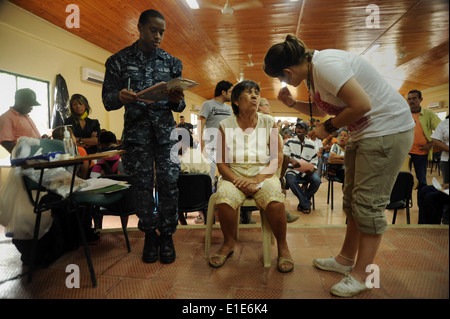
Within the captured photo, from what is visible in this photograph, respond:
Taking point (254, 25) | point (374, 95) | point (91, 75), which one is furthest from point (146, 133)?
point (91, 75)

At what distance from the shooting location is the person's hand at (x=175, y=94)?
1580mm

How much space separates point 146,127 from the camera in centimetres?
176

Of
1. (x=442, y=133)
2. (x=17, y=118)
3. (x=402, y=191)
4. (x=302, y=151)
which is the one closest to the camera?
(x=442, y=133)

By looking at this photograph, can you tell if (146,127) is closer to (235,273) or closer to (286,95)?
(286,95)

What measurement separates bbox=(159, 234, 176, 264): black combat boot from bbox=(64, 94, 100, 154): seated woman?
6.21 ft

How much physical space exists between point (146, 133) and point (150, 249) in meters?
0.83

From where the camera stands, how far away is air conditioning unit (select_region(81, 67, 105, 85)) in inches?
228

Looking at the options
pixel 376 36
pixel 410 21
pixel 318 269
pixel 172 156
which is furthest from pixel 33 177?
pixel 376 36

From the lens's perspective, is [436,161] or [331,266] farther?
[331,266]

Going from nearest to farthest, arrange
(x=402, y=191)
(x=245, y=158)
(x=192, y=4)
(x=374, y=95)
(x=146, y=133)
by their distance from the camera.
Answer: (x=374, y=95) → (x=146, y=133) → (x=245, y=158) → (x=402, y=191) → (x=192, y=4)

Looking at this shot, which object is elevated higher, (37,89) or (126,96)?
(37,89)

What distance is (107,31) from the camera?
5234mm

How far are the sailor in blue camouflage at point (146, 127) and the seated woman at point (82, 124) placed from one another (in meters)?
1.58

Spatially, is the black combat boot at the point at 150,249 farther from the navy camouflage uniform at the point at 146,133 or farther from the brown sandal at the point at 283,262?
the brown sandal at the point at 283,262
